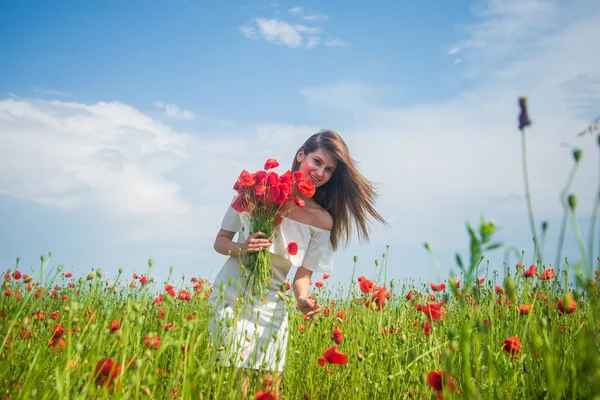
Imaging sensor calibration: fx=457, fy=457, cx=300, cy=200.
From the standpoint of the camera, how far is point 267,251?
105 inches

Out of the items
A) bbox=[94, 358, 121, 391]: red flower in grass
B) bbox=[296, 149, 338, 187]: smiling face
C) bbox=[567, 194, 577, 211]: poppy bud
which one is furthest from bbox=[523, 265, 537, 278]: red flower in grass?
bbox=[94, 358, 121, 391]: red flower in grass

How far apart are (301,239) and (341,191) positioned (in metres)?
0.71

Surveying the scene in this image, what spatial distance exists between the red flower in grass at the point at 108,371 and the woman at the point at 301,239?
72 cm

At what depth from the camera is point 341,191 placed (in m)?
3.65

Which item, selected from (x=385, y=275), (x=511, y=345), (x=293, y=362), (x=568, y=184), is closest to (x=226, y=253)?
(x=293, y=362)

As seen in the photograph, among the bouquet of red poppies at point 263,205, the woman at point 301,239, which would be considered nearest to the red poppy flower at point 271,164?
the bouquet of red poppies at point 263,205

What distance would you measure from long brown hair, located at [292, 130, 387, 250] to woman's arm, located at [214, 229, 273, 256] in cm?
84

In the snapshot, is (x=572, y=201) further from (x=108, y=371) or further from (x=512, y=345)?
(x=108, y=371)

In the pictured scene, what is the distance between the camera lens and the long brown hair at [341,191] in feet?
11.5

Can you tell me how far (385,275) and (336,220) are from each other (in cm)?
77

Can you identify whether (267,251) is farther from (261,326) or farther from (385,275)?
(385,275)

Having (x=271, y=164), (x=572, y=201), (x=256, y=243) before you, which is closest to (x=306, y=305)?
(x=256, y=243)

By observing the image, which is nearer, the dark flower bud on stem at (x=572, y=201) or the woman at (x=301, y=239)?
the dark flower bud on stem at (x=572, y=201)

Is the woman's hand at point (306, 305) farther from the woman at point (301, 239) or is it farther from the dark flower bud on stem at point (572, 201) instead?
the dark flower bud on stem at point (572, 201)
